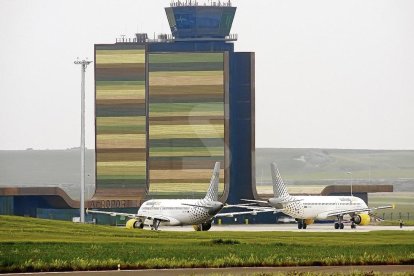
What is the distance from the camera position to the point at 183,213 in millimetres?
154750

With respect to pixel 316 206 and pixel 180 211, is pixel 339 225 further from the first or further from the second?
pixel 180 211

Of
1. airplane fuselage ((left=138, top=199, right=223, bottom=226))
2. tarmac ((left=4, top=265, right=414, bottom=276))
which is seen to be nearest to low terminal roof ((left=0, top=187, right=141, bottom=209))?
airplane fuselage ((left=138, top=199, right=223, bottom=226))

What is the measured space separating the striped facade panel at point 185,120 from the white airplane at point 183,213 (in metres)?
27.4

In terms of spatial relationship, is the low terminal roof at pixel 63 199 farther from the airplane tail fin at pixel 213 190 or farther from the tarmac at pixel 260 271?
the tarmac at pixel 260 271

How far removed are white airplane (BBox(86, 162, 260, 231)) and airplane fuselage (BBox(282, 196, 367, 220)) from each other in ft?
42.5

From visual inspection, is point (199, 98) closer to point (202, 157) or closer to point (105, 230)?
point (202, 157)

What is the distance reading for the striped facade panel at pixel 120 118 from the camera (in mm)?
185625

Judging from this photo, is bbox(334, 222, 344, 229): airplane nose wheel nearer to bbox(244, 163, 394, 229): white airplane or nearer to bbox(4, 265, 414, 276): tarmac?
bbox(244, 163, 394, 229): white airplane

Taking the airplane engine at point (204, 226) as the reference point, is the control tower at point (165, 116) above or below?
above

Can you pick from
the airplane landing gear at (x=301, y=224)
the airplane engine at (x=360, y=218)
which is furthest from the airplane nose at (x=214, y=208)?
the airplane engine at (x=360, y=218)

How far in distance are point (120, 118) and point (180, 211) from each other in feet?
113

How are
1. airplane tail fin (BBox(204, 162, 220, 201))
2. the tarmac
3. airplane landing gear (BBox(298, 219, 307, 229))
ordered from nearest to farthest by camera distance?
the tarmac → airplane tail fin (BBox(204, 162, 220, 201)) → airplane landing gear (BBox(298, 219, 307, 229))

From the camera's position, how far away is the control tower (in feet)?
603

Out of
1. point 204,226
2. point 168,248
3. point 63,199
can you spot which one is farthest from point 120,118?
point 168,248
